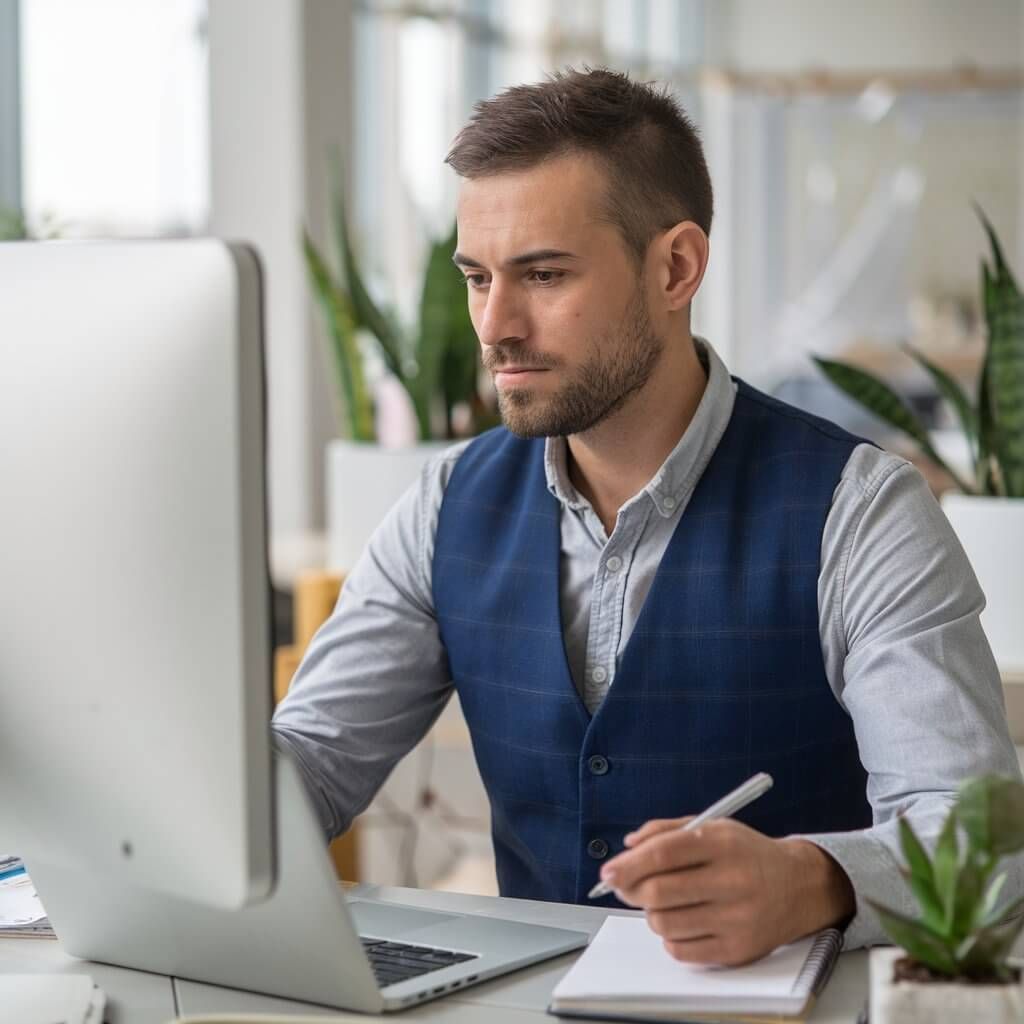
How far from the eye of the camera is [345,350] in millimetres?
2861

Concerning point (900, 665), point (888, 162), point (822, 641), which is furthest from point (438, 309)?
point (888, 162)

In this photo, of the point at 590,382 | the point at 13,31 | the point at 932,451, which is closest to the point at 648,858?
the point at 590,382

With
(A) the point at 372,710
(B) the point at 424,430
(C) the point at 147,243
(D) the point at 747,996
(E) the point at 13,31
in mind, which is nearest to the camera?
(C) the point at 147,243

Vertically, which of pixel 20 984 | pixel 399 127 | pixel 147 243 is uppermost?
pixel 399 127

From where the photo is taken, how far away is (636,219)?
1534 mm

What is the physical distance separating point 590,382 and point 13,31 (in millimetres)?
2424

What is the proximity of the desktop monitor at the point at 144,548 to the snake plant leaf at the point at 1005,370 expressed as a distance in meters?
1.38

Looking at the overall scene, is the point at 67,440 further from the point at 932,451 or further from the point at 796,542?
the point at 932,451

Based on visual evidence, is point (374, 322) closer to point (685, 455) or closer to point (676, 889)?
point (685, 455)

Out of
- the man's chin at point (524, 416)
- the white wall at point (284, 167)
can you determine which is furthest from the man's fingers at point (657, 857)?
the white wall at point (284, 167)

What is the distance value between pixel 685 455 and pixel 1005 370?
66 cm

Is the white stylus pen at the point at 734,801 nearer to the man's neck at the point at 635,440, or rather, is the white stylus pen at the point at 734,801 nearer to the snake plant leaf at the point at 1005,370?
the man's neck at the point at 635,440

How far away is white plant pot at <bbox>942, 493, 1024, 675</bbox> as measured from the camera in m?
1.99

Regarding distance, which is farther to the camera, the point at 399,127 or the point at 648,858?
the point at 399,127
